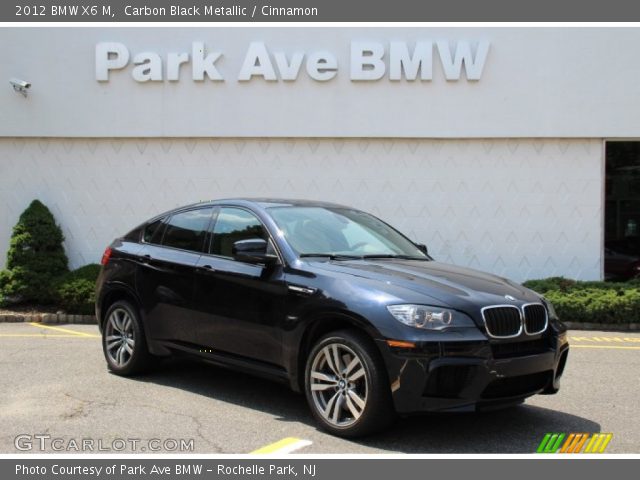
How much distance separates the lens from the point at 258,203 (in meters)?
6.09

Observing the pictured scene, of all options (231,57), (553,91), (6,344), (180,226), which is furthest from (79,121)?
(553,91)

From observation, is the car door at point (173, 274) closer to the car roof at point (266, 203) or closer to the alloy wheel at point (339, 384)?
the car roof at point (266, 203)

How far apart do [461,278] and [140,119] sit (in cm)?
914

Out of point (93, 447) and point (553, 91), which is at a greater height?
point (553, 91)

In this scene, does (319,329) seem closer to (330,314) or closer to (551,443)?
(330,314)

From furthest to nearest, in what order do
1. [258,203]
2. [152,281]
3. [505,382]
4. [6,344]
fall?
[6,344]
[152,281]
[258,203]
[505,382]

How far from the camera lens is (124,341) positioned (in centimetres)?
679

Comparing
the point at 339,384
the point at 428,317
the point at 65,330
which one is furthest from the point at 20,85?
the point at 428,317

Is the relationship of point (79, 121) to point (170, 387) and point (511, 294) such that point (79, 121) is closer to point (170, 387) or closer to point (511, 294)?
point (170, 387)

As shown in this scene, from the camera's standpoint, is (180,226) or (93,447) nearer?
(93,447)

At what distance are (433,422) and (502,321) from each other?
1.12 metres

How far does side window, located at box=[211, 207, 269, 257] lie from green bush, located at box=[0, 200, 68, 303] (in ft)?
21.6

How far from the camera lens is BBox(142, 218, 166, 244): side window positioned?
6789 millimetres

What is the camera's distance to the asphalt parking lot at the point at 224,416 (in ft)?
15.7
